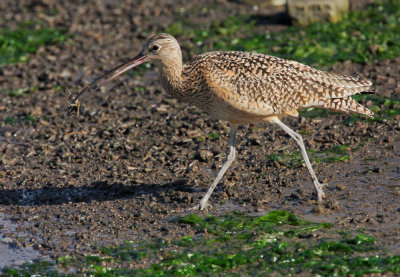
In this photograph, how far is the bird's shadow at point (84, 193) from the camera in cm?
829

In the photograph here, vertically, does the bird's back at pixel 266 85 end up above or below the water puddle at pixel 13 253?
above

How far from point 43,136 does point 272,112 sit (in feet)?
13.8

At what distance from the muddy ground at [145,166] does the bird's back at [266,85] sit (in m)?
1.07

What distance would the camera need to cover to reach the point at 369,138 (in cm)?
921

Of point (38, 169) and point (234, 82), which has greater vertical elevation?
point (234, 82)

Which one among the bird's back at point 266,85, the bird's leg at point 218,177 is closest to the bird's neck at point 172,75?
the bird's back at point 266,85

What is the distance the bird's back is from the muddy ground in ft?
3.51

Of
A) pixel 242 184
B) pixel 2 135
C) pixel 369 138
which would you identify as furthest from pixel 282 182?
pixel 2 135

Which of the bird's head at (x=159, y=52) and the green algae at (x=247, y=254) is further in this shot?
the bird's head at (x=159, y=52)

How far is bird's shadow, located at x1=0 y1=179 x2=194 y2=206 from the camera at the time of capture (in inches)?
326

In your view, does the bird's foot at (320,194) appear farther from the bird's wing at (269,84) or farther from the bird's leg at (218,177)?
the bird's leg at (218,177)

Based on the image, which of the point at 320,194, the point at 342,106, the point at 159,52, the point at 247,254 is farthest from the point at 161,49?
the point at 247,254

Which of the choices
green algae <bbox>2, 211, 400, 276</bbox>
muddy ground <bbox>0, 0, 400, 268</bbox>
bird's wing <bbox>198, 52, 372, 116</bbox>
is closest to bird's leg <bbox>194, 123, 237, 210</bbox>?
muddy ground <bbox>0, 0, 400, 268</bbox>

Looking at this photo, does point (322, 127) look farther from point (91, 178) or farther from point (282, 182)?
point (91, 178)
